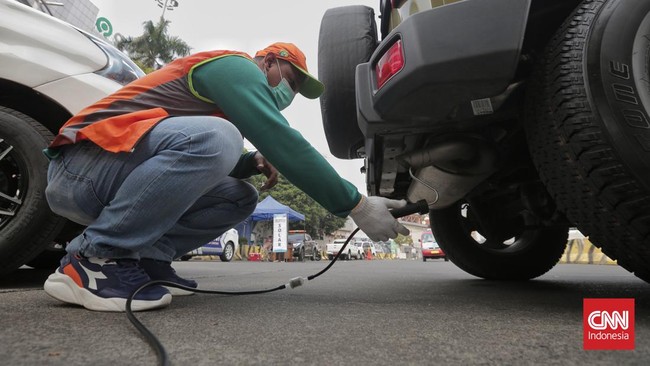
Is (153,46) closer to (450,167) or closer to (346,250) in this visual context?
(346,250)

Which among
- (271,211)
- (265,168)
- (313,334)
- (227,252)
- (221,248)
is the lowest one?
Answer: (227,252)

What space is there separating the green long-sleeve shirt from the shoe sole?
1.83ft

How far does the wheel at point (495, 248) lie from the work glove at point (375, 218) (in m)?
1.25

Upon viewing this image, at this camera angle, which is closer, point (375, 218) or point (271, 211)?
point (375, 218)

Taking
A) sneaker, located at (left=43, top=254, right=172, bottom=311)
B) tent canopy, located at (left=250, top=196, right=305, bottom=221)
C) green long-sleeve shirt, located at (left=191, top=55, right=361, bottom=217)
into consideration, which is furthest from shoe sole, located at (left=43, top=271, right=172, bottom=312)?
tent canopy, located at (left=250, top=196, right=305, bottom=221)

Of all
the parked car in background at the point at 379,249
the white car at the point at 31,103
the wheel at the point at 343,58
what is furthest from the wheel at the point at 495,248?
the parked car in background at the point at 379,249

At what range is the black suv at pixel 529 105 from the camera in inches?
40.4

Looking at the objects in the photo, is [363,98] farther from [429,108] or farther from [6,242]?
[6,242]

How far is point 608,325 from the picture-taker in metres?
0.92

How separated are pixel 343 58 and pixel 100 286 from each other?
1292mm

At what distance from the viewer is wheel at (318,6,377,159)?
183cm

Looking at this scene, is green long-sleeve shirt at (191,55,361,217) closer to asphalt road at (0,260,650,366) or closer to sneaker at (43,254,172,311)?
asphalt road at (0,260,650,366)

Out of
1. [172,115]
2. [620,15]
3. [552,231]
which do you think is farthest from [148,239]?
[552,231]

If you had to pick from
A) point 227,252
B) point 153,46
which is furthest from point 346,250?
point 153,46
